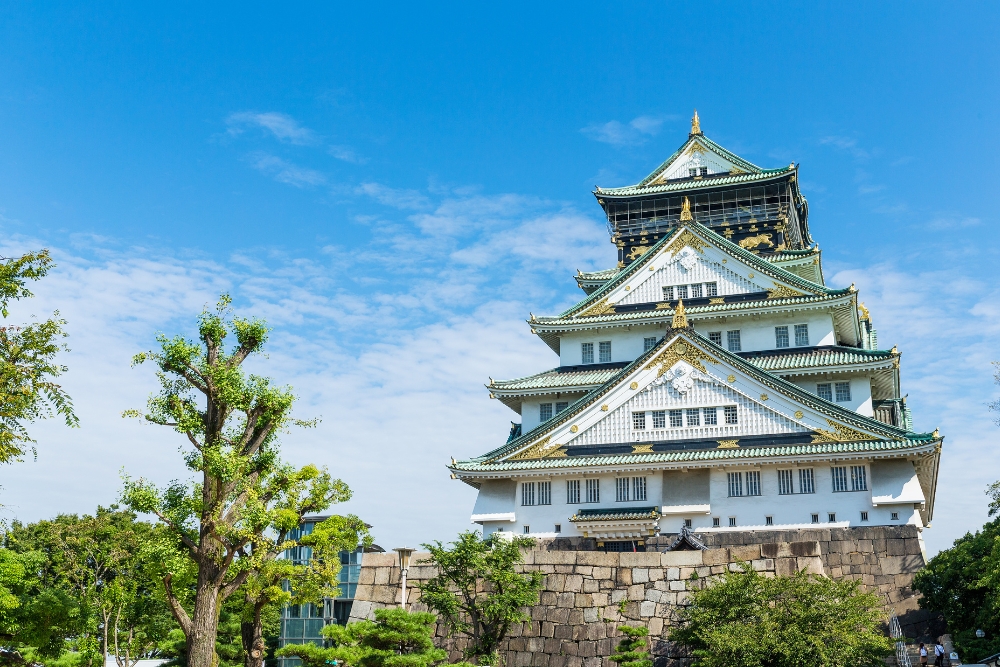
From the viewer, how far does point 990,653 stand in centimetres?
2403

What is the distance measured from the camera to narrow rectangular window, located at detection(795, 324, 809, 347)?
41.2 m

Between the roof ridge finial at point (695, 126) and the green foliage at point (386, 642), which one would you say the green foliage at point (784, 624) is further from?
the roof ridge finial at point (695, 126)

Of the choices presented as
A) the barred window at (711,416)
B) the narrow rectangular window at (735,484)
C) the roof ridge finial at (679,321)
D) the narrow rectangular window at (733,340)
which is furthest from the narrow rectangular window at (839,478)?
the narrow rectangular window at (733,340)

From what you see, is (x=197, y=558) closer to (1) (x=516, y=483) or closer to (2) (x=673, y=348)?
(1) (x=516, y=483)

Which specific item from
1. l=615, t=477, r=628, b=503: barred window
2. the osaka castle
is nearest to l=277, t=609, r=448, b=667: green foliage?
the osaka castle

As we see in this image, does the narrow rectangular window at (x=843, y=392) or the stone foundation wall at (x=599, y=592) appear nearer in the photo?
the stone foundation wall at (x=599, y=592)

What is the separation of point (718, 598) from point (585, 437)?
14913 millimetres

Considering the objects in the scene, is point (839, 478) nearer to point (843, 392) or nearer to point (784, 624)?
point (843, 392)

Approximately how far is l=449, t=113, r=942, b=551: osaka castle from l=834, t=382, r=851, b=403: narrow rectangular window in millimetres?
57

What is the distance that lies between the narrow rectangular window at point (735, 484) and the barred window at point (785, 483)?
4.52 ft

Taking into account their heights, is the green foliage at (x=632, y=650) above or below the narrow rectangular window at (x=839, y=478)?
below

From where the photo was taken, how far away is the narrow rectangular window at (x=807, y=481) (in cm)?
3466

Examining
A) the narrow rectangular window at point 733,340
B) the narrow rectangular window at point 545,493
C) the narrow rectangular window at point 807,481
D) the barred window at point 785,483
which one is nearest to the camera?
the narrow rectangular window at point 807,481

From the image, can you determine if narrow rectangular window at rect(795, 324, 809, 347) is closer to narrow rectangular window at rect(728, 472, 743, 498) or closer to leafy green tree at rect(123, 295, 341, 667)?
narrow rectangular window at rect(728, 472, 743, 498)
